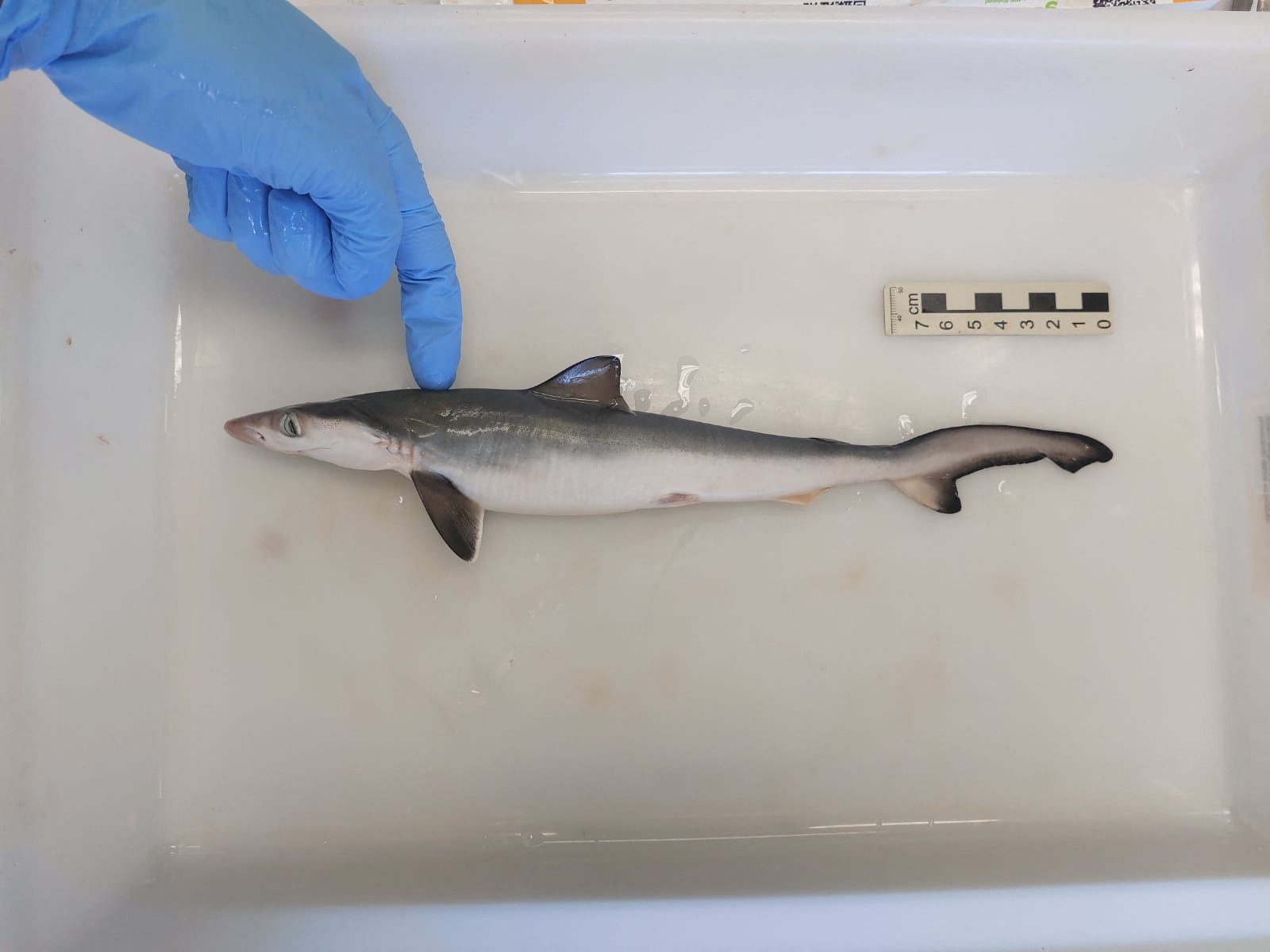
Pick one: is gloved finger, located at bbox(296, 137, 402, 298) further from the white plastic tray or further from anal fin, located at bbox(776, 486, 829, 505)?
anal fin, located at bbox(776, 486, 829, 505)

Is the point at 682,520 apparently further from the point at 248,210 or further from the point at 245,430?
the point at 248,210

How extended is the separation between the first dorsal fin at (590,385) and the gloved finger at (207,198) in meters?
0.64

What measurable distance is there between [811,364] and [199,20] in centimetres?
125

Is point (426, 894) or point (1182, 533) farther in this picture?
point (1182, 533)

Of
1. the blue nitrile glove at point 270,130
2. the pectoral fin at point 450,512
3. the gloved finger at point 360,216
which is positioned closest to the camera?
the blue nitrile glove at point 270,130

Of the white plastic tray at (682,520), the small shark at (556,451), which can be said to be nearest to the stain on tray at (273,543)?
the white plastic tray at (682,520)

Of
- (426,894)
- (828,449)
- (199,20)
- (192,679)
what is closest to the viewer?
(199,20)

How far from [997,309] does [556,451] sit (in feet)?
3.43

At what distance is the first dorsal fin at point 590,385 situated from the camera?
148 centimetres

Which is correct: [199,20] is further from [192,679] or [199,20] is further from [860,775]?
[860,775]

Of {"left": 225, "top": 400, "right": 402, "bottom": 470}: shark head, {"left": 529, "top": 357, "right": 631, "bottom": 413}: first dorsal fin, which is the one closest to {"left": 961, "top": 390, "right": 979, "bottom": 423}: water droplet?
{"left": 529, "top": 357, "right": 631, "bottom": 413}: first dorsal fin

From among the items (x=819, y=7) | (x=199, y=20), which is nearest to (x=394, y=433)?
(x=199, y=20)

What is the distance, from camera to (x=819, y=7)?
4.75 feet

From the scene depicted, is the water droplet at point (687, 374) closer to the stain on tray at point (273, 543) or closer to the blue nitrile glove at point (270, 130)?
the blue nitrile glove at point (270, 130)
